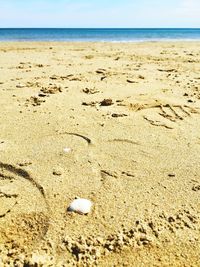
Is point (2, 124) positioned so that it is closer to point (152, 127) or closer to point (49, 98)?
point (49, 98)

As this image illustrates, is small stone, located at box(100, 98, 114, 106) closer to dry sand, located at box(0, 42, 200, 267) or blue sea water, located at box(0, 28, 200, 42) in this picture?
Result: dry sand, located at box(0, 42, 200, 267)

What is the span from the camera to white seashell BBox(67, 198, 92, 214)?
6.10 feet

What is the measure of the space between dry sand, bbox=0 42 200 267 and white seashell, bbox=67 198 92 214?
0.11ft

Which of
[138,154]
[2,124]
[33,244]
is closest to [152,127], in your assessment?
[138,154]

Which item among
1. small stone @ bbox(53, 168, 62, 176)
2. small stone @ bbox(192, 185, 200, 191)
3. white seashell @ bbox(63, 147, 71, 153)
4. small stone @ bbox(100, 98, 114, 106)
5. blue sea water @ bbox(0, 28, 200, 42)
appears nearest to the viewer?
small stone @ bbox(192, 185, 200, 191)

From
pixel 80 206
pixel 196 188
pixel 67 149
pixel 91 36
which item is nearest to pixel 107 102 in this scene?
pixel 67 149

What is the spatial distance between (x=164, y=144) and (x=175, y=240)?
1.17 m

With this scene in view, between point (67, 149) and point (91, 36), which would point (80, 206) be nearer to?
point (67, 149)

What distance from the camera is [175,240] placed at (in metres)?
1.67

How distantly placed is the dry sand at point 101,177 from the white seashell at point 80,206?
33mm

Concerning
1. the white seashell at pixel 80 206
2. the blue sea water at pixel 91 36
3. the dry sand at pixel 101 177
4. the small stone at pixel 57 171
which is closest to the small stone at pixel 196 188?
the dry sand at pixel 101 177

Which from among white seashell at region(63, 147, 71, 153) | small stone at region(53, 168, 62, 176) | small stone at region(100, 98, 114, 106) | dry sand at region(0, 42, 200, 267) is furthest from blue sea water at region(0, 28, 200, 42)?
small stone at region(53, 168, 62, 176)

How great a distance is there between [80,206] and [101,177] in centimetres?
38

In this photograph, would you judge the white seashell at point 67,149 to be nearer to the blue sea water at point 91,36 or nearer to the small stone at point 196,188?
the small stone at point 196,188
